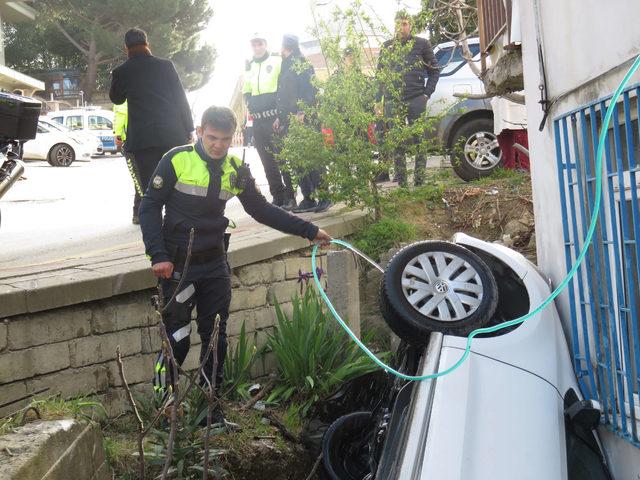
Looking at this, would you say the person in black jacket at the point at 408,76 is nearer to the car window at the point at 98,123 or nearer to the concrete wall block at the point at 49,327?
the concrete wall block at the point at 49,327

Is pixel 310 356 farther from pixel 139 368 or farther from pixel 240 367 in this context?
pixel 139 368

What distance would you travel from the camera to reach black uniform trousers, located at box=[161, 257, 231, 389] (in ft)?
16.7

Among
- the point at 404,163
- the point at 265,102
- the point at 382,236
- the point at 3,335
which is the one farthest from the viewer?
the point at 265,102

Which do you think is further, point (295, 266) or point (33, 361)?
point (295, 266)

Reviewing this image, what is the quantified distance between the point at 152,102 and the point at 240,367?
2.40 metres

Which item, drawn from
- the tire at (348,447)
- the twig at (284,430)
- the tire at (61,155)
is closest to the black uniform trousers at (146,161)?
the twig at (284,430)

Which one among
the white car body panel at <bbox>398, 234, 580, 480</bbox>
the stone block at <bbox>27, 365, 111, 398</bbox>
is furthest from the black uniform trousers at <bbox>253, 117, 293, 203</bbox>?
the white car body panel at <bbox>398, 234, 580, 480</bbox>

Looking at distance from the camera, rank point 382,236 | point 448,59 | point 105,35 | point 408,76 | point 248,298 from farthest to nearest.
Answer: point 105,35 < point 448,59 < point 408,76 < point 382,236 < point 248,298

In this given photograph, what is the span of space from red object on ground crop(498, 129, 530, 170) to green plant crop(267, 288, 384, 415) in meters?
4.01

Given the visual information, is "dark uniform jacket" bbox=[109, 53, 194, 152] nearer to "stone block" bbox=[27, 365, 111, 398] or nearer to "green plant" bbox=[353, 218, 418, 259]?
"green plant" bbox=[353, 218, 418, 259]

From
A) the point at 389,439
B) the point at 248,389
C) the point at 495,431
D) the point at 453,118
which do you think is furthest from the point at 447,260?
the point at 453,118

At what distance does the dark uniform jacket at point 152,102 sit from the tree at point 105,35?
36548 mm

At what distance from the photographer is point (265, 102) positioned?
9.20 meters

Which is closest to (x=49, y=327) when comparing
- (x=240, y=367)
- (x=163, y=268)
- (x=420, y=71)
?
(x=163, y=268)
